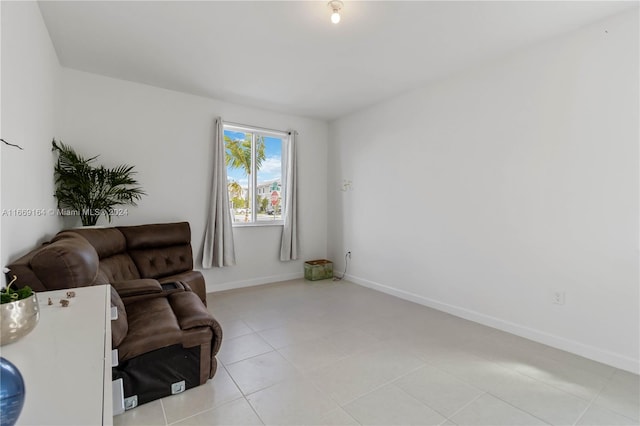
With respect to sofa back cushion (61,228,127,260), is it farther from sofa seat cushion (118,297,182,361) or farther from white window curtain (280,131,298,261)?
white window curtain (280,131,298,261)

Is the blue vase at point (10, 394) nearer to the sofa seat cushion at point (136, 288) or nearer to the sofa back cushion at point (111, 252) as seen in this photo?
the sofa seat cushion at point (136, 288)

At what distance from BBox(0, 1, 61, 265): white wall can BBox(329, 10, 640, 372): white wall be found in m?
3.53

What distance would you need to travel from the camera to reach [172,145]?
3811mm

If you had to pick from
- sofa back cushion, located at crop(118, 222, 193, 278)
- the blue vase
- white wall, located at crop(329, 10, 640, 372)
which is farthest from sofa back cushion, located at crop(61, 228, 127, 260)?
white wall, located at crop(329, 10, 640, 372)

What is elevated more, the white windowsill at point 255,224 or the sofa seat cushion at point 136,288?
the white windowsill at point 255,224

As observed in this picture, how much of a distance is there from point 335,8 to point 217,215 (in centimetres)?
282

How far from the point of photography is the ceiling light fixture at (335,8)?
212 cm

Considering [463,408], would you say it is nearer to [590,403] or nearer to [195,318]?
[590,403]

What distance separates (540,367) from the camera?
7.38 ft

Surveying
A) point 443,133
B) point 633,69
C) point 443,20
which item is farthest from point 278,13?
point 633,69

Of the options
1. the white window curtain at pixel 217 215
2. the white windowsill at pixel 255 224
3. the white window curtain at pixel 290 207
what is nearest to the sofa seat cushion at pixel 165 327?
the white window curtain at pixel 217 215

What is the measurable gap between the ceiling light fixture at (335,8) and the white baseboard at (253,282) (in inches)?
136

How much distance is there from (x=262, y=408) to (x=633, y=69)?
136 inches

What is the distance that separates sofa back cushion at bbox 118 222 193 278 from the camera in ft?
10.5
